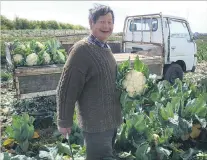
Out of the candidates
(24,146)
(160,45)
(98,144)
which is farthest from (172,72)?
(98,144)

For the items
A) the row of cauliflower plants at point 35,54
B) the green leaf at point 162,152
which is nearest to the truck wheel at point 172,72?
the row of cauliflower plants at point 35,54

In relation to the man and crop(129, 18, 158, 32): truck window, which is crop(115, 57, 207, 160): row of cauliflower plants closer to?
the man

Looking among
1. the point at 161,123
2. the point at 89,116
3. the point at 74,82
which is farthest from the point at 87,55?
the point at 161,123

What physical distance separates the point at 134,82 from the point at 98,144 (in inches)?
25.4

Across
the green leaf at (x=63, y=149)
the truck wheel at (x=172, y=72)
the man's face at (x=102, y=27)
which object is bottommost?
the green leaf at (x=63, y=149)

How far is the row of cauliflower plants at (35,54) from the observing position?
14.6 feet

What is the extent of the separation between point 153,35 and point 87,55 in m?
4.87

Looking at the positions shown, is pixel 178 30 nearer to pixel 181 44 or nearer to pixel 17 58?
pixel 181 44

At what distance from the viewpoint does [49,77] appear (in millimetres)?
4504

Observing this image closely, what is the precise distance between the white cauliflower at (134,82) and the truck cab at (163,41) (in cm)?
374

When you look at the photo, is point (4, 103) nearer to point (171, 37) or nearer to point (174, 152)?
point (174, 152)

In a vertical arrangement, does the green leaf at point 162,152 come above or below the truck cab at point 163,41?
below

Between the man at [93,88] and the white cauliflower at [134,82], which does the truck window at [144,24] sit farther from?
the man at [93,88]

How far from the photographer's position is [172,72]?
21.4ft
